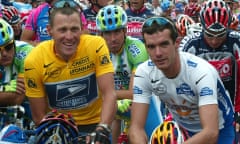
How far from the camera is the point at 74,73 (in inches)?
224

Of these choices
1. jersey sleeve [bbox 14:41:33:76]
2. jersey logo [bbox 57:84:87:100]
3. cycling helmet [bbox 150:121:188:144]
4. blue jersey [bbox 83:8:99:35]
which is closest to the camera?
cycling helmet [bbox 150:121:188:144]

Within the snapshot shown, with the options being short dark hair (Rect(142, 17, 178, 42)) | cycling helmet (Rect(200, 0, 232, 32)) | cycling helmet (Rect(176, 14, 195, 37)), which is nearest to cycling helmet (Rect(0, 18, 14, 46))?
short dark hair (Rect(142, 17, 178, 42))

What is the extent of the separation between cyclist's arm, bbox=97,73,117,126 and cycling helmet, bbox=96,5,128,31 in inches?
98.2

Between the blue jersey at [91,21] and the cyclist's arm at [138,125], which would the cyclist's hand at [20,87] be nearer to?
the cyclist's arm at [138,125]

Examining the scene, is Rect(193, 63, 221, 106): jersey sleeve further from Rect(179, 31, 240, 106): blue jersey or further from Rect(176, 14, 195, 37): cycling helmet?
Rect(176, 14, 195, 37): cycling helmet

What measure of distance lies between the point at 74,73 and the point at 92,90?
0.94ft

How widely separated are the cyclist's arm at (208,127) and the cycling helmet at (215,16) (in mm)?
2587

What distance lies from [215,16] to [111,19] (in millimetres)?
1373

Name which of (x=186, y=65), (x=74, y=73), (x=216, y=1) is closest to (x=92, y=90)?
(x=74, y=73)

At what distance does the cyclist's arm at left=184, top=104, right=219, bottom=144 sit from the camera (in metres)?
4.84

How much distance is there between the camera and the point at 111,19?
8.11m

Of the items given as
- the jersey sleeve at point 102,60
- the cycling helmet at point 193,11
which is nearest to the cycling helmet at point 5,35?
the jersey sleeve at point 102,60

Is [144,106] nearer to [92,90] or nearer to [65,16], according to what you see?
[92,90]

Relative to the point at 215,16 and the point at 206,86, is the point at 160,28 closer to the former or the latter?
the point at 206,86
